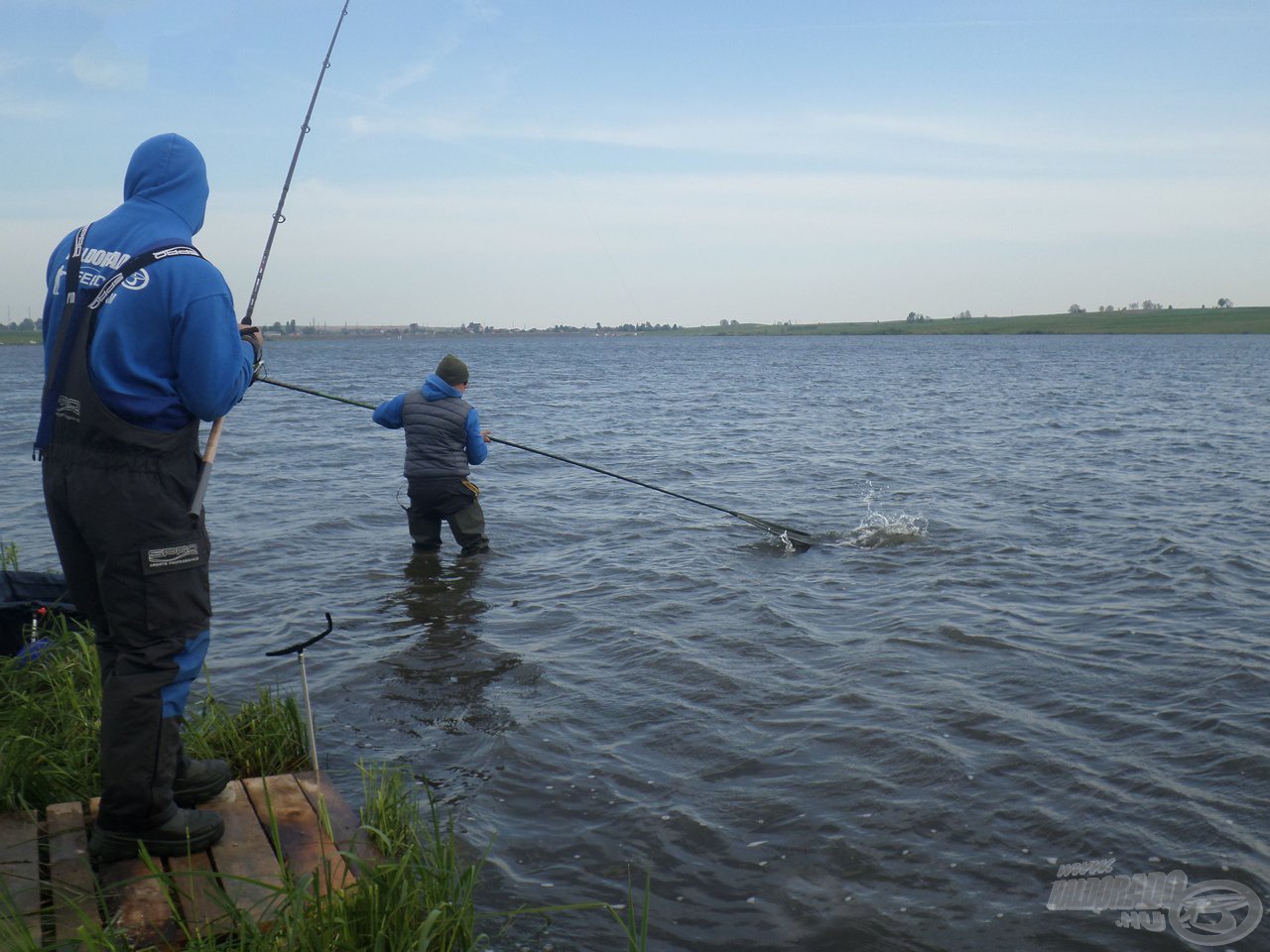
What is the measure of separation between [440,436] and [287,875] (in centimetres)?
653

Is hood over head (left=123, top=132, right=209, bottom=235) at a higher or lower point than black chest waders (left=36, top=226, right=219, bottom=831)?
higher

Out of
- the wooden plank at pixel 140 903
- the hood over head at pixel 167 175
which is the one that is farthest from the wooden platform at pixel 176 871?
the hood over head at pixel 167 175

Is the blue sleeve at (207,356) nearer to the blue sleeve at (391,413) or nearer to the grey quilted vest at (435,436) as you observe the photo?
the grey quilted vest at (435,436)

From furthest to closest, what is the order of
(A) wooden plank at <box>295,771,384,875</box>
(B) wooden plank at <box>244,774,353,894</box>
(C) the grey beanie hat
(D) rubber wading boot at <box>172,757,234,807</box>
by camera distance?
(C) the grey beanie hat
(D) rubber wading boot at <box>172,757,234,807</box>
(A) wooden plank at <box>295,771,384,875</box>
(B) wooden plank at <box>244,774,353,894</box>

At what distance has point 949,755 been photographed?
19.4ft

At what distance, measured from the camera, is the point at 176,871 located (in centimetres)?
364

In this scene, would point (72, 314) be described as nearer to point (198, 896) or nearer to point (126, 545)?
point (126, 545)

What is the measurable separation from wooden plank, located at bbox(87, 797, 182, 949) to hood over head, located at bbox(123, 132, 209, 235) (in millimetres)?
2330

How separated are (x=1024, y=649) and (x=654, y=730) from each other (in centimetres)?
315

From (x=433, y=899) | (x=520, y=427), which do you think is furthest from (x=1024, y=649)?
(x=520, y=427)

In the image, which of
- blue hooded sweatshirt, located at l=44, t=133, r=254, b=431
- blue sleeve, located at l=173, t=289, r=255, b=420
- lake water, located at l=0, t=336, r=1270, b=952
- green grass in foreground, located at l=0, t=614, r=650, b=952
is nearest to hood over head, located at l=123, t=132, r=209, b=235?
blue hooded sweatshirt, located at l=44, t=133, r=254, b=431

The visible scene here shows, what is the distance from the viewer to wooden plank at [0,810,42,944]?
3.26 metres

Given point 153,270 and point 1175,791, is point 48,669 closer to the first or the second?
point 153,270

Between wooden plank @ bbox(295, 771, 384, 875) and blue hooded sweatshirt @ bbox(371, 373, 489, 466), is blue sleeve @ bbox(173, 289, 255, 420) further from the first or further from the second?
blue hooded sweatshirt @ bbox(371, 373, 489, 466)
